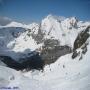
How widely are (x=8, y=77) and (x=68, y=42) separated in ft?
560

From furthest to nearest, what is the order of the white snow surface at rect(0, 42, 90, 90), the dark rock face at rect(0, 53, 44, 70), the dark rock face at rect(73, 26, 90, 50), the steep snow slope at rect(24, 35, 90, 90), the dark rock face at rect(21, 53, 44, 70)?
the dark rock face at rect(21, 53, 44, 70) < the dark rock face at rect(0, 53, 44, 70) < the dark rock face at rect(73, 26, 90, 50) < the white snow surface at rect(0, 42, 90, 90) < the steep snow slope at rect(24, 35, 90, 90)

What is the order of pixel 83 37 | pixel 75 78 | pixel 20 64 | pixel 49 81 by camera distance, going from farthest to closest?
pixel 20 64, pixel 83 37, pixel 49 81, pixel 75 78

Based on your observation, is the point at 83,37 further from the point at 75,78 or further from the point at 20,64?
the point at 20,64

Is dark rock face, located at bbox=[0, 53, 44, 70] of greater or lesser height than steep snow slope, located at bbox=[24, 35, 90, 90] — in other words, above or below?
above

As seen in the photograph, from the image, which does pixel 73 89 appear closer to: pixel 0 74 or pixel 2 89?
pixel 2 89

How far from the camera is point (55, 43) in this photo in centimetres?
19175

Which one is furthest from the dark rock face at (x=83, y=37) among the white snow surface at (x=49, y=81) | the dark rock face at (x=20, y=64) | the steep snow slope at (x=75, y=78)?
the dark rock face at (x=20, y=64)

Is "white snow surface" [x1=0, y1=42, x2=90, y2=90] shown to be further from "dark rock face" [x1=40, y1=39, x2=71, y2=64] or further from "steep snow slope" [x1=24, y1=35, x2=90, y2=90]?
"dark rock face" [x1=40, y1=39, x2=71, y2=64]

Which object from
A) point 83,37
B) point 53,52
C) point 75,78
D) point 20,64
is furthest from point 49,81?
point 53,52

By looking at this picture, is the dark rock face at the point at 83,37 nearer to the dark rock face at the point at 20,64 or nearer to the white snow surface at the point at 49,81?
the white snow surface at the point at 49,81

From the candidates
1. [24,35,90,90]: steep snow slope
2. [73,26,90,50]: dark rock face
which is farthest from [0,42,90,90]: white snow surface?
[73,26,90,50]: dark rock face

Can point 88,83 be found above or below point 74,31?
below

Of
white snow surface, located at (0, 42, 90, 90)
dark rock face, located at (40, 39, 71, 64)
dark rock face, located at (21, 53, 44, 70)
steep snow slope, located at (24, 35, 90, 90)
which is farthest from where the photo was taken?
dark rock face, located at (40, 39, 71, 64)

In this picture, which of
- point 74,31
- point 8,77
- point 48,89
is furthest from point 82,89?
point 74,31
